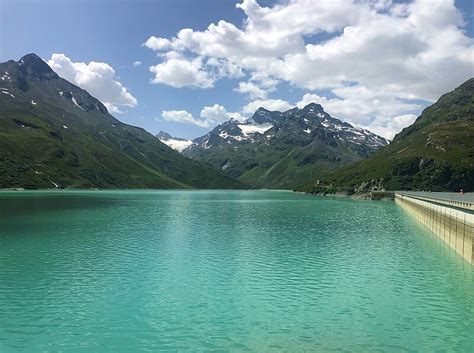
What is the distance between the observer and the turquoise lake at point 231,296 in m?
26.8

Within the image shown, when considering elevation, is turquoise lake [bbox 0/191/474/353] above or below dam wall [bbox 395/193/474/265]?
below

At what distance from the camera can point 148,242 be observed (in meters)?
69.3

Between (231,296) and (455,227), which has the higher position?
(455,227)

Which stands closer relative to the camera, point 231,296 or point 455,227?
point 231,296

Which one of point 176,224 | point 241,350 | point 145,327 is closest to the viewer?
point 241,350

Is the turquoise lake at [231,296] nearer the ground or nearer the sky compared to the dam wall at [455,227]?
nearer the ground

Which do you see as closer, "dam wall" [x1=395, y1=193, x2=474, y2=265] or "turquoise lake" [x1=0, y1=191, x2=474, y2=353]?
"turquoise lake" [x1=0, y1=191, x2=474, y2=353]

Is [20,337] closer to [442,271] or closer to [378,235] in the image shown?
[442,271]

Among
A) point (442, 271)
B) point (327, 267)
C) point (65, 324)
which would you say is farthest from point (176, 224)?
point (65, 324)

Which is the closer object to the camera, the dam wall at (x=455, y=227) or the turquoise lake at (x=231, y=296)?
the turquoise lake at (x=231, y=296)

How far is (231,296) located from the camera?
3738 centimetres

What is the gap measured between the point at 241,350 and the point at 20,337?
14234 millimetres

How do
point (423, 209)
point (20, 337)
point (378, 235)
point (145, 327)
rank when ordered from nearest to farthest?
point (20, 337)
point (145, 327)
point (378, 235)
point (423, 209)

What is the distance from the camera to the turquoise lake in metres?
26.8
